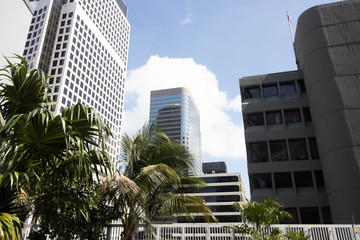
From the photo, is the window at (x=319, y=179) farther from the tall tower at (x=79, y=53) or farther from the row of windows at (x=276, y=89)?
the tall tower at (x=79, y=53)

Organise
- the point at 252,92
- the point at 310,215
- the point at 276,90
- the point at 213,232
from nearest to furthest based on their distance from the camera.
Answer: the point at 213,232, the point at 310,215, the point at 276,90, the point at 252,92

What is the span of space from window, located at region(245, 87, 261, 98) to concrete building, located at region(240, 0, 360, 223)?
0.30 feet

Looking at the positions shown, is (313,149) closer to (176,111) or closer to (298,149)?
(298,149)

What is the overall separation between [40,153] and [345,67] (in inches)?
788

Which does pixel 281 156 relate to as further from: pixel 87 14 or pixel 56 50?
pixel 87 14

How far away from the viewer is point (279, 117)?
22.5m

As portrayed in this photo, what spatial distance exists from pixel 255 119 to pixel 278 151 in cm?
346

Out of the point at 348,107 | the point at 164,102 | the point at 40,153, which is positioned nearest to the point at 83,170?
the point at 40,153

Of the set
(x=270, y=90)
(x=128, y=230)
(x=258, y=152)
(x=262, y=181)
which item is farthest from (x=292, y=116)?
(x=128, y=230)

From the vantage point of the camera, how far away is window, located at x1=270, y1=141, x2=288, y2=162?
69.3 ft

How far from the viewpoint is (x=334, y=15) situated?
1944 cm

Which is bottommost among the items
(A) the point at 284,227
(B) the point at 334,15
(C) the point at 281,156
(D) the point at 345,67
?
(A) the point at 284,227

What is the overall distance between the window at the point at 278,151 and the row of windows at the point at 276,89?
452 centimetres

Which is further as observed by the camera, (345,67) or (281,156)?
(281,156)
